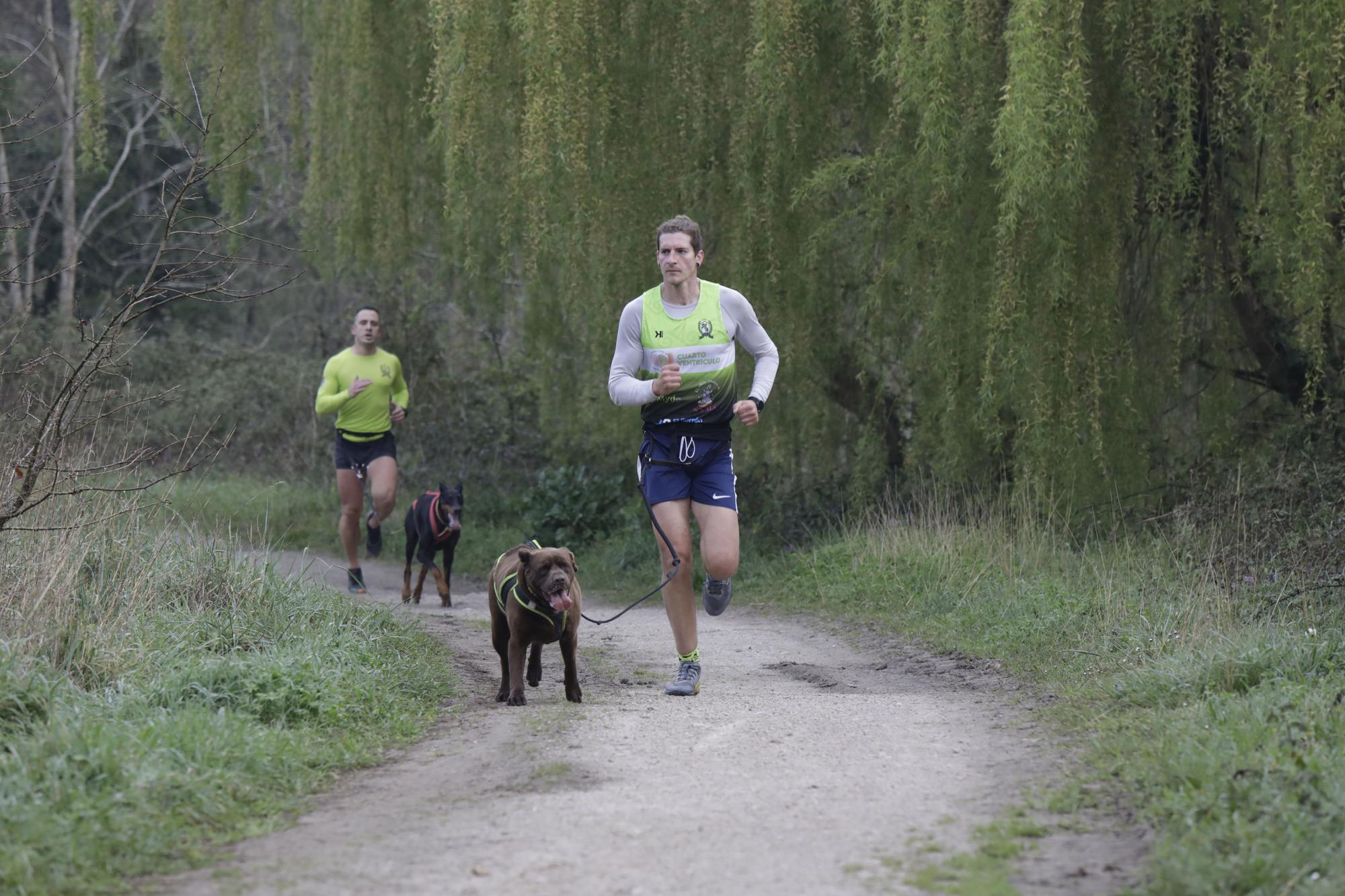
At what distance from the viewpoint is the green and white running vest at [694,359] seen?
23.5 ft

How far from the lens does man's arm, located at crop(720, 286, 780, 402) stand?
7.29 meters

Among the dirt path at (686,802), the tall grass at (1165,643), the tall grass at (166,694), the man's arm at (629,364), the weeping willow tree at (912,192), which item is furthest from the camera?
the weeping willow tree at (912,192)

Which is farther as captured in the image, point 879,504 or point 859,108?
point 879,504

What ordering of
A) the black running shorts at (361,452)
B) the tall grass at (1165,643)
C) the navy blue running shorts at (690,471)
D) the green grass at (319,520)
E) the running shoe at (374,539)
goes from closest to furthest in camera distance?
the tall grass at (1165,643) → the navy blue running shorts at (690,471) → the black running shorts at (361,452) → the running shoe at (374,539) → the green grass at (319,520)

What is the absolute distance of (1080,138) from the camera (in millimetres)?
9070

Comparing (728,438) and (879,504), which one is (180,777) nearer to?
(728,438)

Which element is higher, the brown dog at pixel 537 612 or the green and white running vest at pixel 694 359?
the green and white running vest at pixel 694 359

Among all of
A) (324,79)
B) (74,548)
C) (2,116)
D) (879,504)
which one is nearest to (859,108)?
(879,504)

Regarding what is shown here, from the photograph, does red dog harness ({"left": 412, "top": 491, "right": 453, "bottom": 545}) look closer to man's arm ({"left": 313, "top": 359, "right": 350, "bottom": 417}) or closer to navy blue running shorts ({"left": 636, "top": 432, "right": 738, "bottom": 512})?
man's arm ({"left": 313, "top": 359, "right": 350, "bottom": 417})

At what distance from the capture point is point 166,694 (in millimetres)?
5883

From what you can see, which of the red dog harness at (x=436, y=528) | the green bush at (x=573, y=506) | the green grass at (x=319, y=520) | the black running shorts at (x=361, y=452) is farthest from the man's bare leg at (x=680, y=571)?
the green bush at (x=573, y=506)

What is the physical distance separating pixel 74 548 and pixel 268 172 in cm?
931

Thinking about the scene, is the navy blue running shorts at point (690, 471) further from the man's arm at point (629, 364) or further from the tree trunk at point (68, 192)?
the tree trunk at point (68, 192)

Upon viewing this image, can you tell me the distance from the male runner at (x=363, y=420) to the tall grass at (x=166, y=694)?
11.6 ft
